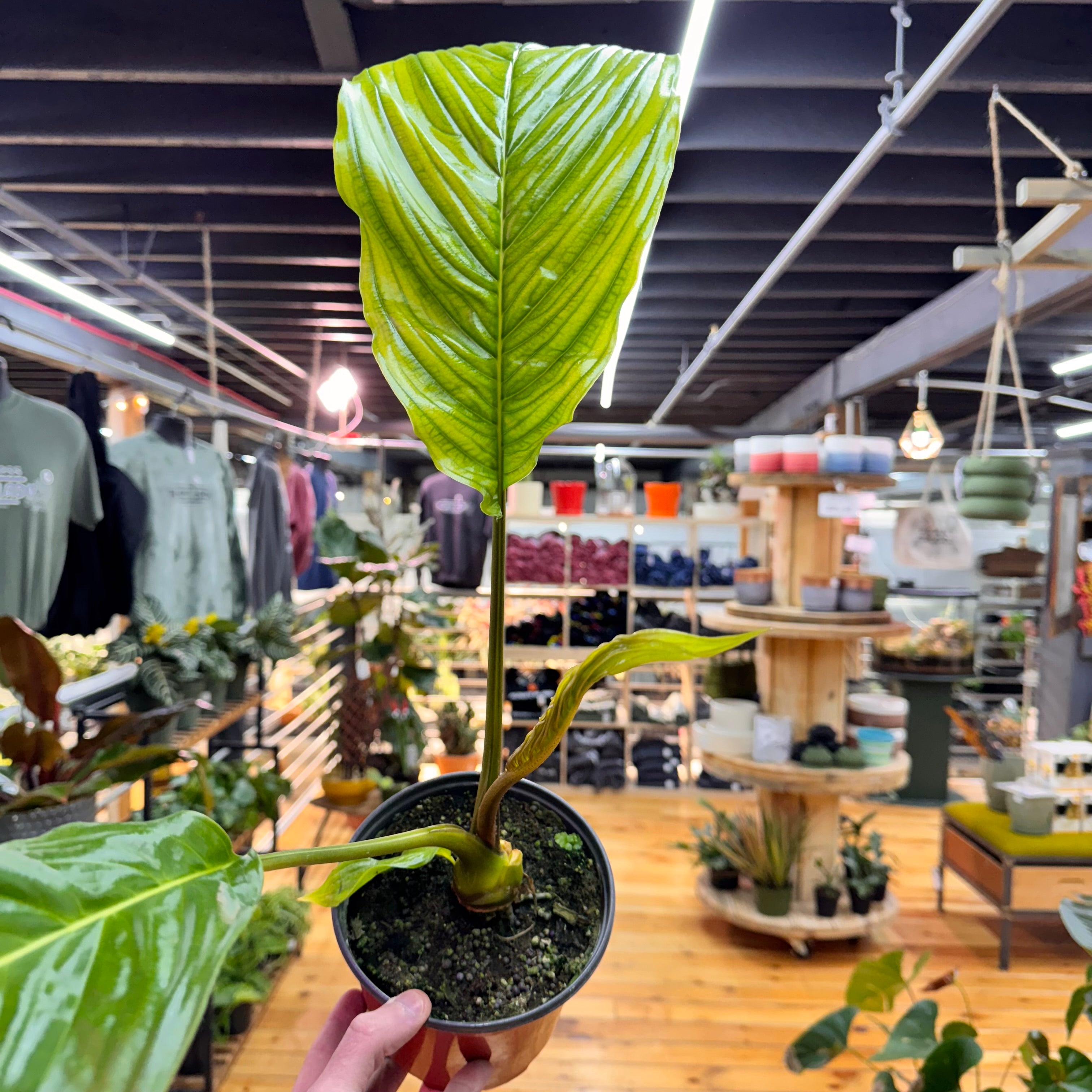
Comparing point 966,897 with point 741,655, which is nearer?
point 966,897

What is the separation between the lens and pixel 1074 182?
1.66 meters

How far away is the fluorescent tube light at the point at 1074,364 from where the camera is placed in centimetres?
539

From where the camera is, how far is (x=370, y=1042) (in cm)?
56

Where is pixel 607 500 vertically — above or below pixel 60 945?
above

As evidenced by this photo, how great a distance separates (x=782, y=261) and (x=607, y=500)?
252 centimetres

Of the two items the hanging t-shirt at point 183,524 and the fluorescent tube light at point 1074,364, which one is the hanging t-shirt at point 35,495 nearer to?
the hanging t-shirt at point 183,524

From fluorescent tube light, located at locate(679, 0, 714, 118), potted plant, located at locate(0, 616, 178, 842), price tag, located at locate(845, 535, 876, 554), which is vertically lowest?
potted plant, located at locate(0, 616, 178, 842)

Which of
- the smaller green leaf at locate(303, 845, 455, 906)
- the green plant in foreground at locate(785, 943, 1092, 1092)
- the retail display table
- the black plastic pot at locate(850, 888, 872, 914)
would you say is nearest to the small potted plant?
the black plastic pot at locate(850, 888, 872, 914)

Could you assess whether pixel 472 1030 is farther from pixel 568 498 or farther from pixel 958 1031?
pixel 568 498

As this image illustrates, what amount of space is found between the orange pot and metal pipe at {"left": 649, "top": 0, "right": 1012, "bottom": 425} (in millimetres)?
1322

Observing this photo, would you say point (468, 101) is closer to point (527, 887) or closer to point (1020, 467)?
point (527, 887)

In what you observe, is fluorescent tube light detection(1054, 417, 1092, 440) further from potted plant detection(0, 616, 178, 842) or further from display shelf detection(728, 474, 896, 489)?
potted plant detection(0, 616, 178, 842)

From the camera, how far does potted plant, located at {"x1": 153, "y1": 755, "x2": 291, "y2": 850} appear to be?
8.61 ft

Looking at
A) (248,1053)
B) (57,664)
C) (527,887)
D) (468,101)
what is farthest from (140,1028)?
(248,1053)
